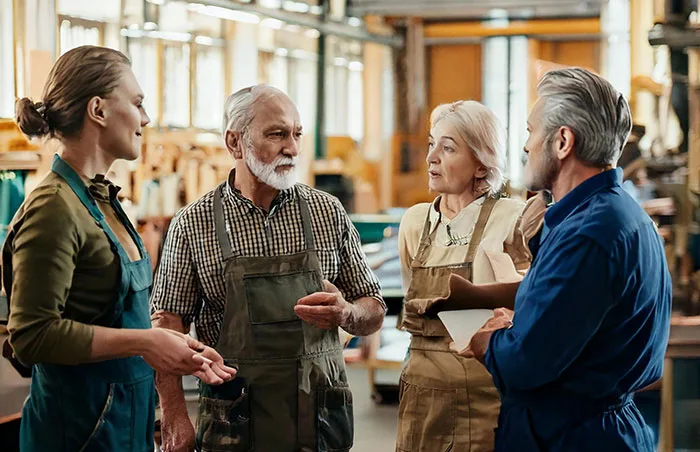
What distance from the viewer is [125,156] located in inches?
96.1

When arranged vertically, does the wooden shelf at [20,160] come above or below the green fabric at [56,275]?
above

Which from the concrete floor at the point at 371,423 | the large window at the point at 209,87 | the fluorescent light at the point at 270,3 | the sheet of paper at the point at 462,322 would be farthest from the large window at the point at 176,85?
the sheet of paper at the point at 462,322

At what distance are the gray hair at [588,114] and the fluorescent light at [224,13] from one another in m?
6.59

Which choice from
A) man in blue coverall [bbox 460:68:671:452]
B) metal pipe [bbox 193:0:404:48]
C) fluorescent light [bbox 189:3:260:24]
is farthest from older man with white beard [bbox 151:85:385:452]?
fluorescent light [bbox 189:3:260:24]

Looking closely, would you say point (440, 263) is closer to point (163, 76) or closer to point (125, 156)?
point (125, 156)

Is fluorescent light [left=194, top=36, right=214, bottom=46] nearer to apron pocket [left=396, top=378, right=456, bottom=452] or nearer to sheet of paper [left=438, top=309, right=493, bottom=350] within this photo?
apron pocket [left=396, top=378, right=456, bottom=452]

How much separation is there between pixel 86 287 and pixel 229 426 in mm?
609

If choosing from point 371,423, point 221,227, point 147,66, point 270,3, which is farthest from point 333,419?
point 270,3

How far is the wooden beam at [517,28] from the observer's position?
14.9 metres

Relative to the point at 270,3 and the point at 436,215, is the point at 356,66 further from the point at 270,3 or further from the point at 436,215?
the point at 436,215

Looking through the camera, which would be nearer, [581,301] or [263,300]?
[581,301]

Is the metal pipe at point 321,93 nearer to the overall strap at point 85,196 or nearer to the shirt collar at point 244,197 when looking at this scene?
the shirt collar at point 244,197

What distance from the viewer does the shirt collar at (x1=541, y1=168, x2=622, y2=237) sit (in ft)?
6.89

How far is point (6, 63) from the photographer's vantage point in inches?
199
